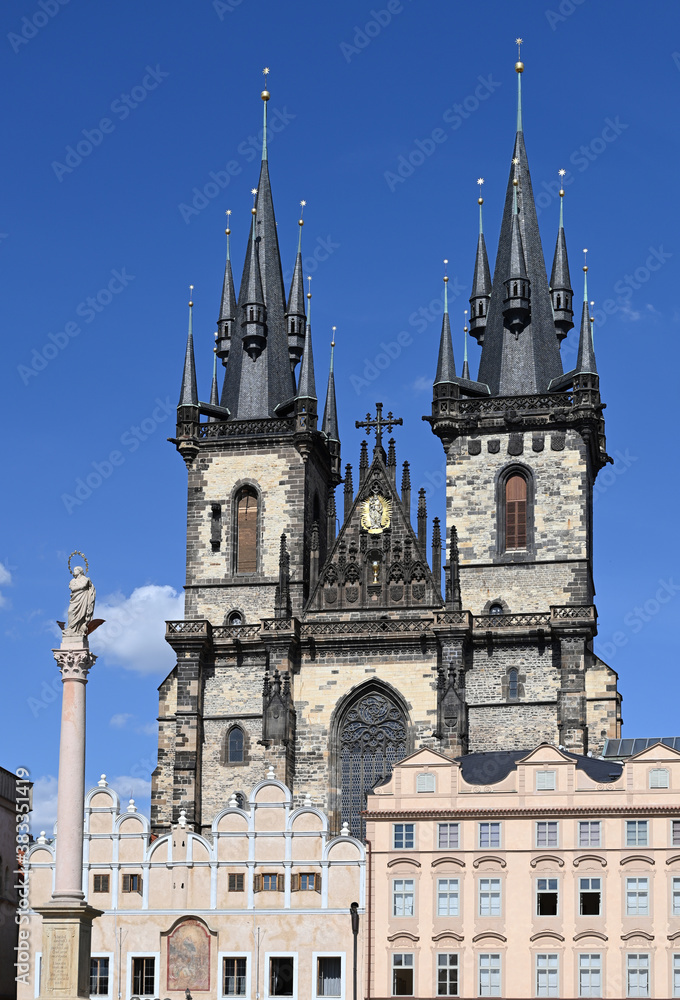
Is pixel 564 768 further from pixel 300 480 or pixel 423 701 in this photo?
pixel 300 480

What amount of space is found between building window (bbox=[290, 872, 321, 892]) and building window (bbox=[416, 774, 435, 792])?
4.04 m

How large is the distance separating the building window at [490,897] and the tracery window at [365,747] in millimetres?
14139

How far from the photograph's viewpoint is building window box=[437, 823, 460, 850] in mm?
57562

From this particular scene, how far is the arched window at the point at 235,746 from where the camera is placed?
71.9 m

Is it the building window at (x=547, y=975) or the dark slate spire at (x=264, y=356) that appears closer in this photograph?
the building window at (x=547, y=975)

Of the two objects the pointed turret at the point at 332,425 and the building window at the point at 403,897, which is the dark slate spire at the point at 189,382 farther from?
the building window at the point at 403,897

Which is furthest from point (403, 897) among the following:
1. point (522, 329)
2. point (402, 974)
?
point (522, 329)

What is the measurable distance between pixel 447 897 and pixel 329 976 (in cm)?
424

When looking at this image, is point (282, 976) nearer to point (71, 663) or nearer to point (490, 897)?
point (490, 897)

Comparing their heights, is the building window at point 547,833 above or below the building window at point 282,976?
above

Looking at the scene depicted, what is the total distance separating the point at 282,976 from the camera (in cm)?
5788

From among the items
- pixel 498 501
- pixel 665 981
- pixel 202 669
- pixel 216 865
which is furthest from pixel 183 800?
pixel 665 981

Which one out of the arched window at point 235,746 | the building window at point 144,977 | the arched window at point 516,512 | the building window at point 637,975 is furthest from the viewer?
the arched window at point 516,512

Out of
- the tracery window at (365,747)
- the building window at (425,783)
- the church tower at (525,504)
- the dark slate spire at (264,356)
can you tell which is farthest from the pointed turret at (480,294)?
the building window at (425,783)
